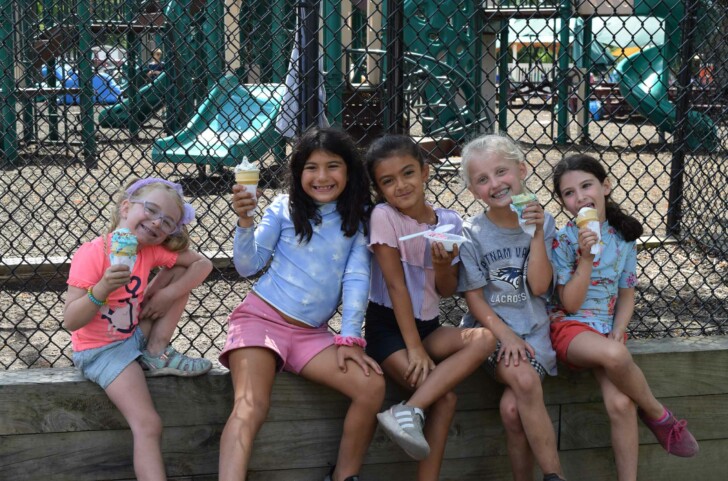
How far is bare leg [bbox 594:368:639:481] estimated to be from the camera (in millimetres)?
3168

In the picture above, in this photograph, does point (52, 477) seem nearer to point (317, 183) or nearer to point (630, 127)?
point (317, 183)

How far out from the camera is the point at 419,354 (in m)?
3.16

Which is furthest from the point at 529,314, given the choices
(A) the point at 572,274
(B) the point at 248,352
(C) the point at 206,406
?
(C) the point at 206,406

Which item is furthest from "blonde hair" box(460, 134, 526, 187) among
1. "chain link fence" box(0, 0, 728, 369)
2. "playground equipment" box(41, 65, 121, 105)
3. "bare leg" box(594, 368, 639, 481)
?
"playground equipment" box(41, 65, 121, 105)

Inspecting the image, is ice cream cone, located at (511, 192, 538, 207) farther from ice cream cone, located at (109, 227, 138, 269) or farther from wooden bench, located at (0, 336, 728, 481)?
ice cream cone, located at (109, 227, 138, 269)

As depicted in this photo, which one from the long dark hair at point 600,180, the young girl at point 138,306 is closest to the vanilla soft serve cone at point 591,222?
the long dark hair at point 600,180

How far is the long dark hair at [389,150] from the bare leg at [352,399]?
690 mm

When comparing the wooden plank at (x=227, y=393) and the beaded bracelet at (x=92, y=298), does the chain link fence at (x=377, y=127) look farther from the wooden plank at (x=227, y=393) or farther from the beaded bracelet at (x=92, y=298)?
the beaded bracelet at (x=92, y=298)

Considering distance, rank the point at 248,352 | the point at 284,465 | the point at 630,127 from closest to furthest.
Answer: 1. the point at 248,352
2. the point at 284,465
3. the point at 630,127

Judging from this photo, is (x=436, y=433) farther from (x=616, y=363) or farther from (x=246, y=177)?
(x=246, y=177)

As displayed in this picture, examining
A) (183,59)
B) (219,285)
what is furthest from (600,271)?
(183,59)

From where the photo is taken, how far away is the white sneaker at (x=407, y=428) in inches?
115

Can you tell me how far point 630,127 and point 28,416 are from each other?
1382 cm

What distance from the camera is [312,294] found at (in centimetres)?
325
